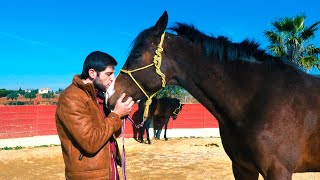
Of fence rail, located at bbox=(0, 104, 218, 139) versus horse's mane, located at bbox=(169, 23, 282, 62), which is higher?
horse's mane, located at bbox=(169, 23, 282, 62)

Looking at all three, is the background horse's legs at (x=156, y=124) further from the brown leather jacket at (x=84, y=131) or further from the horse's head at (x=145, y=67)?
the brown leather jacket at (x=84, y=131)

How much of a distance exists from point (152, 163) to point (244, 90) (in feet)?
21.9

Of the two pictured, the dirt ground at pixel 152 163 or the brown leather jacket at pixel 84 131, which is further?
the dirt ground at pixel 152 163

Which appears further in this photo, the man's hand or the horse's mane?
the horse's mane

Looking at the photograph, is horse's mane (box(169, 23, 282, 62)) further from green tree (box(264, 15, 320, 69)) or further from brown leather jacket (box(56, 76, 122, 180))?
green tree (box(264, 15, 320, 69))

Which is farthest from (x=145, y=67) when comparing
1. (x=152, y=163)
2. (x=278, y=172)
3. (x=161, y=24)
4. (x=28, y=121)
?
(x=28, y=121)

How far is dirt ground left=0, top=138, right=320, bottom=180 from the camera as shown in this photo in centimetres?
773

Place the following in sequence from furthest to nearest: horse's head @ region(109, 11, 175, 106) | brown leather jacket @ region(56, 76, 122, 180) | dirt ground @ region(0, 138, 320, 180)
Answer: dirt ground @ region(0, 138, 320, 180)
horse's head @ region(109, 11, 175, 106)
brown leather jacket @ region(56, 76, 122, 180)

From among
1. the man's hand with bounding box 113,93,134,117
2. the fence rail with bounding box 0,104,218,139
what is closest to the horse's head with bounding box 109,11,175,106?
the man's hand with bounding box 113,93,134,117

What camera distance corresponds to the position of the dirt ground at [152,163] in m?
7.73

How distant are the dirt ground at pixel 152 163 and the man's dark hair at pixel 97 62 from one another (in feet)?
17.3

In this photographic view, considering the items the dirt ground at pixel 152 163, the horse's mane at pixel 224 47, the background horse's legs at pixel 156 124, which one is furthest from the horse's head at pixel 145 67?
the background horse's legs at pixel 156 124

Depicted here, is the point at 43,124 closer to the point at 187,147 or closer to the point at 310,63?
the point at 187,147

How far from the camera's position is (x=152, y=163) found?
365 inches
